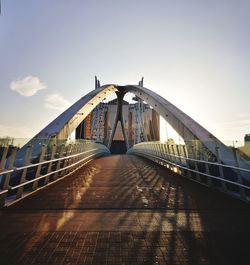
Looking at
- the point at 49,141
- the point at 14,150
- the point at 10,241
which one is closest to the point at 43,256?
the point at 10,241

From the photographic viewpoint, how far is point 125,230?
349cm

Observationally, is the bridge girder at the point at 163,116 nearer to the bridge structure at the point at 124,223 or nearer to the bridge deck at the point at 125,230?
the bridge structure at the point at 124,223

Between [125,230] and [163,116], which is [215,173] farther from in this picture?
[163,116]

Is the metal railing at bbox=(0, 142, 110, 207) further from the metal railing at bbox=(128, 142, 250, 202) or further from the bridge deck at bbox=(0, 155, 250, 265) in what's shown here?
the metal railing at bbox=(128, 142, 250, 202)

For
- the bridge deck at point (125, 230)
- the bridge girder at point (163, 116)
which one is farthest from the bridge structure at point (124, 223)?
the bridge girder at point (163, 116)

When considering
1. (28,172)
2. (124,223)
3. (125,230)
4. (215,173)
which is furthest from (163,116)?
(125,230)

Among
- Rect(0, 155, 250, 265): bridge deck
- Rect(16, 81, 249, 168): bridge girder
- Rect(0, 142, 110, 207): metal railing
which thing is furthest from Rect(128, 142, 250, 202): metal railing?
Rect(0, 142, 110, 207): metal railing

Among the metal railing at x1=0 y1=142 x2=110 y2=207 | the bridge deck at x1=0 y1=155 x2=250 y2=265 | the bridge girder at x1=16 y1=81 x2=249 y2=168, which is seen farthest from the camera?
the bridge girder at x1=16 y1=81 x2=249 y2=168

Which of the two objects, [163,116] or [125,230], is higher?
[163,116]

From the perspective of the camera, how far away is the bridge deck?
2686mm

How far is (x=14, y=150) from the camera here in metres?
4.66

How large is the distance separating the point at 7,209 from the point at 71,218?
1.50m

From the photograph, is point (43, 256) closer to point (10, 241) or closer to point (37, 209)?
point (10, 241)

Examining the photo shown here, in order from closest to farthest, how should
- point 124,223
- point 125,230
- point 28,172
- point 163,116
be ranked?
point 125,230, point 124,223, point 28,172, point 163,116
